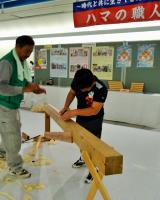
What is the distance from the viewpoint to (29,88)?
106 inches

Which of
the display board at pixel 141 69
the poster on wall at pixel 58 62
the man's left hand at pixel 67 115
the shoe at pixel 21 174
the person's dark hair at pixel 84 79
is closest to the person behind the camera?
the person's dark hair at pixel 84 79

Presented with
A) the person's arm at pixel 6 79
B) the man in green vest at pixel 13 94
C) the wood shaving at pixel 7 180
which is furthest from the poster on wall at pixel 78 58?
the wood shaving at pixel 7 180

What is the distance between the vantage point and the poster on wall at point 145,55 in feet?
14.3

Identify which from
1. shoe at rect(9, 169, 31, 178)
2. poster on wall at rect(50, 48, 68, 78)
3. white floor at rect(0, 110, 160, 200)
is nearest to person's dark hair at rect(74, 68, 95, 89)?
white floor at rect(0, 110, 160, 200)

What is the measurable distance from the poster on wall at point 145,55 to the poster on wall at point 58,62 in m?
1.66

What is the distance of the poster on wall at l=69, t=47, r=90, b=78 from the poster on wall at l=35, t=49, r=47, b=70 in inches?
28.5

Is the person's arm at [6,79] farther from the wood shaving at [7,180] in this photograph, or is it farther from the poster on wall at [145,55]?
the poster on wall at [145,55]

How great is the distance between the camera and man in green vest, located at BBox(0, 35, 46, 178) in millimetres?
2250

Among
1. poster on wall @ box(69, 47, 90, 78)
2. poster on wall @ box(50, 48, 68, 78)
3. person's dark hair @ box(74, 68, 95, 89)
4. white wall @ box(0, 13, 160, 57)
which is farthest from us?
poster on wall @ box(50, 48, 68, 78)

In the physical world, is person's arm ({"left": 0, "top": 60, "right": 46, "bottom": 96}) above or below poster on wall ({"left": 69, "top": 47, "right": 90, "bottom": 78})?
below

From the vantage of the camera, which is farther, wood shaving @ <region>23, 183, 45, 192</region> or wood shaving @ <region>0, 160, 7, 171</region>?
wood shaving @ <region>0, 160, 7, 171</region>

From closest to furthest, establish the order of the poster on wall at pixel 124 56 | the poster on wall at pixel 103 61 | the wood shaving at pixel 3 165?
the wood shaving at pixel 3 165 → the poster on wall at pixel 124 56 → the poster on wall at pixel 103 61

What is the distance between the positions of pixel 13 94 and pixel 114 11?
7.36ft

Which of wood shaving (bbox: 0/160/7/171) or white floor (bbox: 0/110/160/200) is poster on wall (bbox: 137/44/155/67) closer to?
white floor (bbox: 0/110/160/200)
